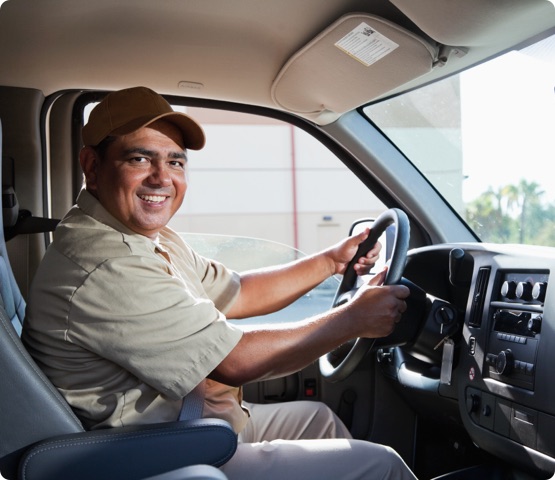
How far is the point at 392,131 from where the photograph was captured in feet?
8.82

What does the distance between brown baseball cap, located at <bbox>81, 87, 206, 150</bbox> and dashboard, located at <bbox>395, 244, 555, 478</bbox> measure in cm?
97

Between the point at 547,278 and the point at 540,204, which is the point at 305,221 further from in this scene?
the point at 547,278

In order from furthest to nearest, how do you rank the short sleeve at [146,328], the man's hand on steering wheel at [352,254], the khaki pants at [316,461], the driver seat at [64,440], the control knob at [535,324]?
the man's hand on steering wheel at [352,254] → the control knob at [535,324] → the khaki pants at [316,461] → the short sleeve at [146,328] → the driver seat at [64,440]

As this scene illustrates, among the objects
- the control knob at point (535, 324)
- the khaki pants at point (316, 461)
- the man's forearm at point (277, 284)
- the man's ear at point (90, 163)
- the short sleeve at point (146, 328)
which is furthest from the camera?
the man's forearm at point (277, 284)

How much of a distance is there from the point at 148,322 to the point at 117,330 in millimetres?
69

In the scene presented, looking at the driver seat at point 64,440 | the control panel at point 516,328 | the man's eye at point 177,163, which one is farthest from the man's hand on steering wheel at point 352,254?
the driver seat at point 64,440

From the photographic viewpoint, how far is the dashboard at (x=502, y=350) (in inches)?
64.9

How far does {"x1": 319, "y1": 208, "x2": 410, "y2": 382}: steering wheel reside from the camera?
1.80 metres

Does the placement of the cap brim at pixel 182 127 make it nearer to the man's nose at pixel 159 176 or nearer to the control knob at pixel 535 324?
the man's nose at pixel 159 176

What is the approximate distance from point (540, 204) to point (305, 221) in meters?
4.50

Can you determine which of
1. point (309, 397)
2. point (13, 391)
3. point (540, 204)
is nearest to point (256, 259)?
point (309, 397)

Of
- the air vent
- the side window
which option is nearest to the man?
the air vent

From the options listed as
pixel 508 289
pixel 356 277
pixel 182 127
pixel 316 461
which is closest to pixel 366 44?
pixel 182 127

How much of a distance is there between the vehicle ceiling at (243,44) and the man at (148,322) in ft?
1.36
